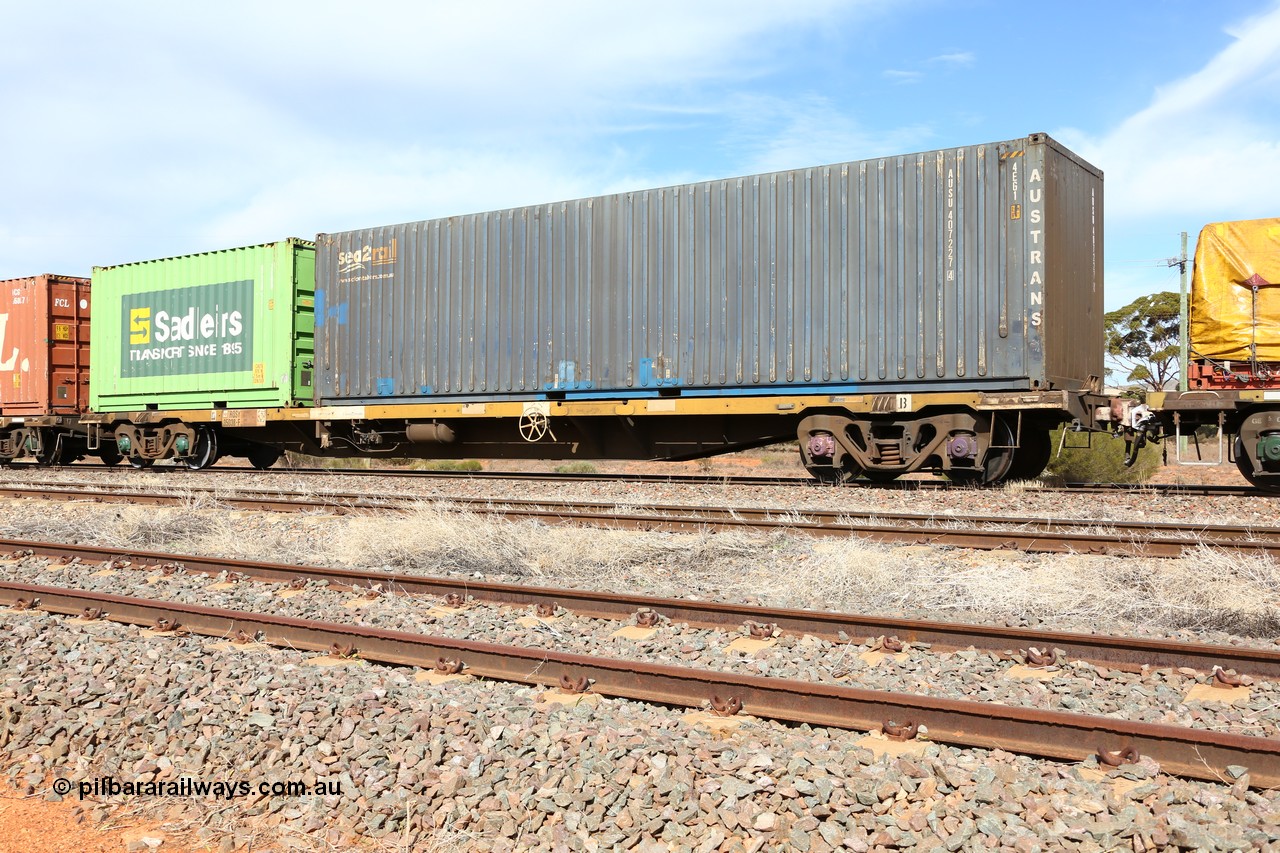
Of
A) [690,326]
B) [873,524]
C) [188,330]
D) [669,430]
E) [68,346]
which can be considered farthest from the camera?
[68,346]

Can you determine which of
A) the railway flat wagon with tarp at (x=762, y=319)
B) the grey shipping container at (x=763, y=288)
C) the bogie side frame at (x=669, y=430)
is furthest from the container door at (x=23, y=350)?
the grey shipping container at (x=763, y=288)

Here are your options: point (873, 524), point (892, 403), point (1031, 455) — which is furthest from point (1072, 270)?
point (873, 524)

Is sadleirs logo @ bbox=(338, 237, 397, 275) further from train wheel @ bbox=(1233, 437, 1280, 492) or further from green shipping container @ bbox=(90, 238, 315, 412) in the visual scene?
train wheel @ bbox=(1233, 437, 1280, 492)

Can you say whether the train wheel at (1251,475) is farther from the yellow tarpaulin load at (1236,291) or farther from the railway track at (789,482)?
the yellow tarpaulin load at (1236,291)

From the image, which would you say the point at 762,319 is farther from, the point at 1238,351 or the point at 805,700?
the point at 805,700

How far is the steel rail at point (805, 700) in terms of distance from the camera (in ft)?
10.5

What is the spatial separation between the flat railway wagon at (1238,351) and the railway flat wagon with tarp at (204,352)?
12.4 meters

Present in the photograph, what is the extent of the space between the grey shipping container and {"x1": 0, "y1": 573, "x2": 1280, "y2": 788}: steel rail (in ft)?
25.7

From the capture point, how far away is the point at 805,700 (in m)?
3.87

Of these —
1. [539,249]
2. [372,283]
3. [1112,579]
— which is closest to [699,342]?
[539,249]

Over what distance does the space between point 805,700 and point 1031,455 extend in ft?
31.4

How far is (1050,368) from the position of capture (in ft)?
35.4

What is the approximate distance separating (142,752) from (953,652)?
3.56 m

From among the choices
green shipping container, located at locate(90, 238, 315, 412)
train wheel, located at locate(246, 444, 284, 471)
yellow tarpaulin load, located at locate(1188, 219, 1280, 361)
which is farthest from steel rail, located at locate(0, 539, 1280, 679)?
train wheel, located at locate(246, 444, 284, 471)
